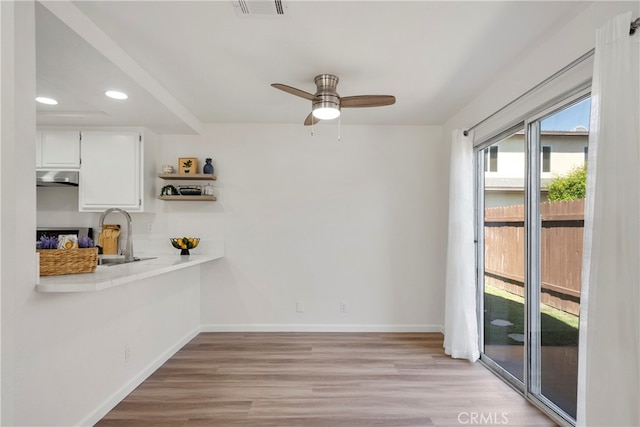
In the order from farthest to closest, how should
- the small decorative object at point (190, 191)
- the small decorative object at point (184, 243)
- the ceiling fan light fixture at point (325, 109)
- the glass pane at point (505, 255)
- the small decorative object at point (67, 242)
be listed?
the small decorative object at point (190, 191), the small decorative object at point (184, 243), the glass pane at point (505, 255), the ceiling fan light fixture at point (325, 109), the small decorative object at point (67, 242)

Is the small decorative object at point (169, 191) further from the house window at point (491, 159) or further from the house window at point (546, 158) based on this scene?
the house window at point (546, 158)

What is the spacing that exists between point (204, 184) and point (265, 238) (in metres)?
1.01

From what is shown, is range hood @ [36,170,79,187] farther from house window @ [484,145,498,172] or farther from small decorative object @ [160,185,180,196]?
house window @ [484,145,498,172]

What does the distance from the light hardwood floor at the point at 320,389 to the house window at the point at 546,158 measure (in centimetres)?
173

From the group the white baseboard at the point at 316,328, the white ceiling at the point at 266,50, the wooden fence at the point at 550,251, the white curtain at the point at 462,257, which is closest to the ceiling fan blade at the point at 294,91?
the white ceiling at the point at 266,50

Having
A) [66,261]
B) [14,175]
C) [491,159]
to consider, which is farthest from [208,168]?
[491,159]

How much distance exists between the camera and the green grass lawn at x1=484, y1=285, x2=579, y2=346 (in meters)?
2.16

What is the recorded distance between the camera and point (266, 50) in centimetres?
232

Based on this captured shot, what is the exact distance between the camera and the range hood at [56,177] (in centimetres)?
346

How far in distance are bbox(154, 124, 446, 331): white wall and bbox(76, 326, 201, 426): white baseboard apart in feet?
2.32

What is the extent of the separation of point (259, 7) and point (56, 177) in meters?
3.08

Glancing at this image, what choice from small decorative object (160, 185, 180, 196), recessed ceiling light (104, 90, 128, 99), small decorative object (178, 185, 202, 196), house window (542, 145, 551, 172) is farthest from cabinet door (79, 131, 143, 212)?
house window (542, 145, 551, 172)

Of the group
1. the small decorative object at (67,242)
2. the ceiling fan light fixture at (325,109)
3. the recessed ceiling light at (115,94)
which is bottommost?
the small decorative object at (67,242)

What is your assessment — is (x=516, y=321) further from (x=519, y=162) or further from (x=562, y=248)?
(x=519, y=162)
